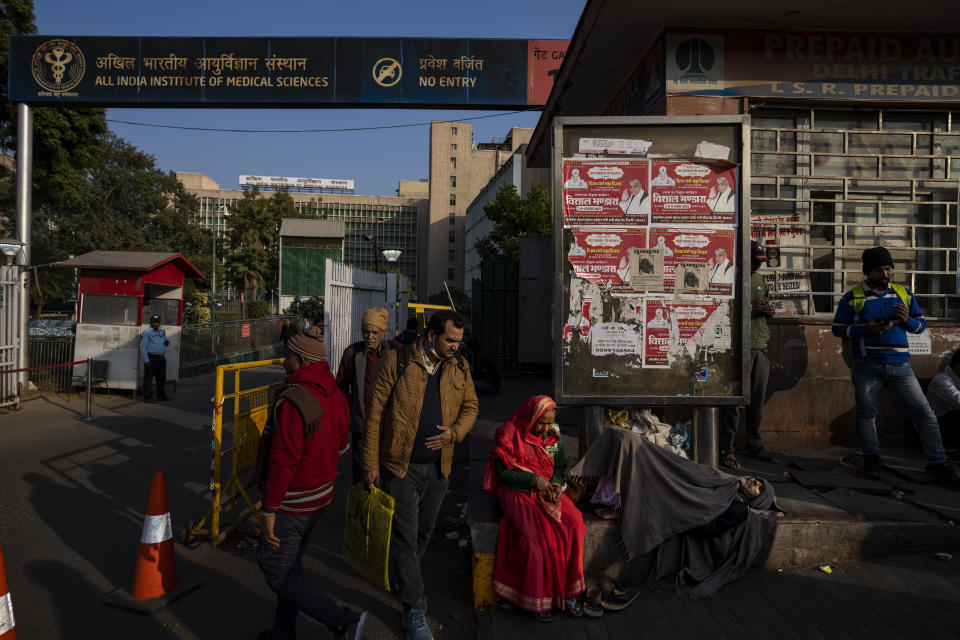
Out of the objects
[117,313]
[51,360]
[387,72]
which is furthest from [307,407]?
[51,360]

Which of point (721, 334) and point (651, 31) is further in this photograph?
point (651, 31)

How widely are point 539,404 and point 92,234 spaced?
4577cm

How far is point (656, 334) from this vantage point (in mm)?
4406

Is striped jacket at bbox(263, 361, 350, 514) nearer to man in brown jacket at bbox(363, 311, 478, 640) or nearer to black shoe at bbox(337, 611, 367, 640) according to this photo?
man in brown jacket at bbox(363, 311, 478, 640)

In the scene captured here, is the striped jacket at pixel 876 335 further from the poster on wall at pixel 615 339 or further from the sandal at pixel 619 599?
the sandal at pixel 619 599

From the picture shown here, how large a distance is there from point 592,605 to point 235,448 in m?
3.13

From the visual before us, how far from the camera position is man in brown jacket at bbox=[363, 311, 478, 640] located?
335 cm

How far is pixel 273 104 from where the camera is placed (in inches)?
488

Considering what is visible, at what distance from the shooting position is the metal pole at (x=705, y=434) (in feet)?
14.8

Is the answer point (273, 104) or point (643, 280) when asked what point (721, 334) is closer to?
point (643, 280)

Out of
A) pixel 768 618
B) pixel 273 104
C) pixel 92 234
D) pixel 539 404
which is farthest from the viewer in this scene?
pixel 92 234

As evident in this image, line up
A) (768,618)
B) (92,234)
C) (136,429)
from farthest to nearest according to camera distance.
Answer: (92,234)
(136,429)
(768,618)

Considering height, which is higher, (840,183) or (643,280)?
(840,183)

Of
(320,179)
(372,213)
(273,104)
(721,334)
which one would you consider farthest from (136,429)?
(320,179)
